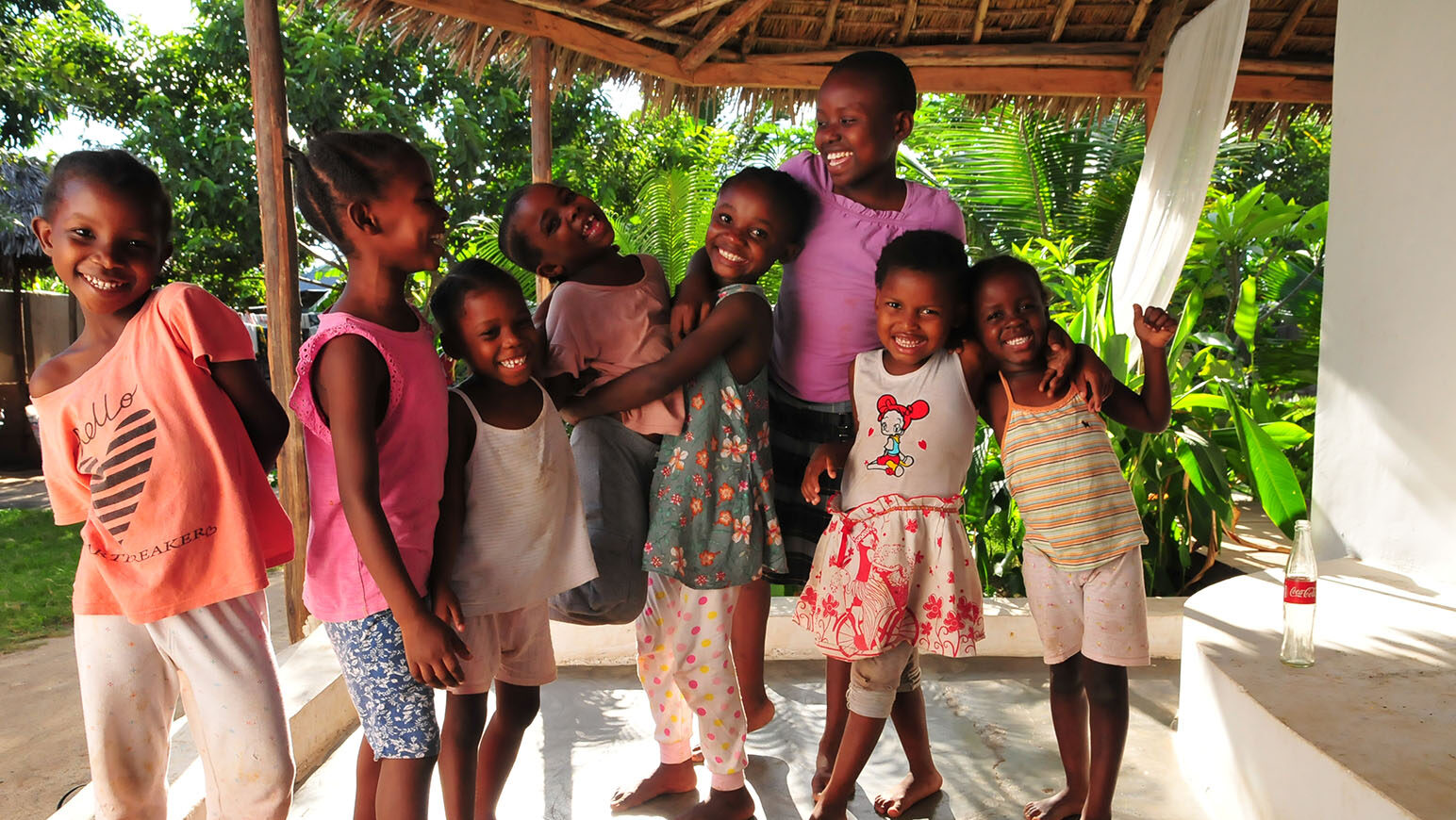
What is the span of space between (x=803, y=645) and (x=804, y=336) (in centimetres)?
150

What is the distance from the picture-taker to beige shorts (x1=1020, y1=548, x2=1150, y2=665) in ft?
7.22

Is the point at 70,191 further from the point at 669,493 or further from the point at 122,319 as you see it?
the point at 669,493

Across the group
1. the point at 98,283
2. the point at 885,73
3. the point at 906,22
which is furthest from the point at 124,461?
the point at 906,22

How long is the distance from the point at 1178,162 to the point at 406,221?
3674mm

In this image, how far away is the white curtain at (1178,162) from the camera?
427 cm

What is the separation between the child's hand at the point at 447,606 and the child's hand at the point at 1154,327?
1.43m

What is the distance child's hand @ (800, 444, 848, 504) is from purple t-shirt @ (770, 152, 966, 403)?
0.18 meters

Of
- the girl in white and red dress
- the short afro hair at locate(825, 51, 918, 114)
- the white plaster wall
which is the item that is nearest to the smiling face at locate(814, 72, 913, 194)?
the short afro hair at locate(825, 51, 918, 114)

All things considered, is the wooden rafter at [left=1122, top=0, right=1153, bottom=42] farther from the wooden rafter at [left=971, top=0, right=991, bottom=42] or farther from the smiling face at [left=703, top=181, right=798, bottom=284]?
the smiling face at [left=703, top=181, right=798, bottom=284]

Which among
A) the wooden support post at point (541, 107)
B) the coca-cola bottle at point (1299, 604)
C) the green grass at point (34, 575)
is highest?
the wooden support post at point (541, 107)

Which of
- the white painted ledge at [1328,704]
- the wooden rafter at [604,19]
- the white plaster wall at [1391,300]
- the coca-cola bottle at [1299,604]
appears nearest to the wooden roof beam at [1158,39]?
the white plaster wall at [1391,300]

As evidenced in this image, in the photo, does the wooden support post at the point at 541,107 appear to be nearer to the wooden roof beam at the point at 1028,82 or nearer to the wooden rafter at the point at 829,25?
the wooden roof beam at the point at 1028,82

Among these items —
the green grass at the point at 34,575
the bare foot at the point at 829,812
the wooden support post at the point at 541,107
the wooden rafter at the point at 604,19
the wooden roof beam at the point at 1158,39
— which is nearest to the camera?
the bare foot at the point at 829,812

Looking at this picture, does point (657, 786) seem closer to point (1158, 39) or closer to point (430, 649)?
point (430, 649)
